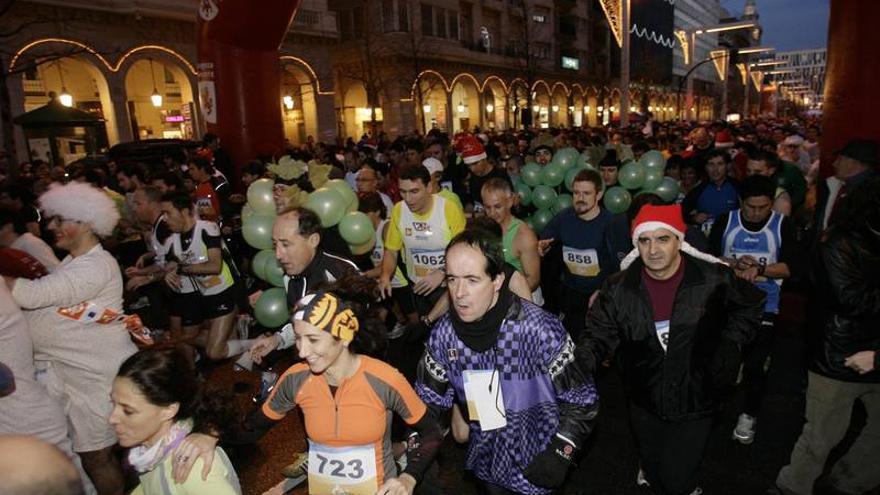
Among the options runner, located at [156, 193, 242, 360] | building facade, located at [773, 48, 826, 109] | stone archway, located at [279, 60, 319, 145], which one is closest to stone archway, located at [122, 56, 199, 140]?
stone archway, located at [279, 60, 319, 145]

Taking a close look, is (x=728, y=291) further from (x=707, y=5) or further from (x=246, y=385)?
(x=707, y=5)

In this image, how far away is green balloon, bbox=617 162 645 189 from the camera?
774 cm

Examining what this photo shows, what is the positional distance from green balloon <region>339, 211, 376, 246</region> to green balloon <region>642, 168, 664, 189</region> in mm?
4474

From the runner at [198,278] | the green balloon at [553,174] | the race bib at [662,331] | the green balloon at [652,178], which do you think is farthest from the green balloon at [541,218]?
the race bib at [662,331]

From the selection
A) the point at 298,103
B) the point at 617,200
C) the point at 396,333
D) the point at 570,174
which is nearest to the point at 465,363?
the point at 396,333

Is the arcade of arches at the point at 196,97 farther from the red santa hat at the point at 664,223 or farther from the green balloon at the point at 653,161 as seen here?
the red santa hat at the point at 664,223

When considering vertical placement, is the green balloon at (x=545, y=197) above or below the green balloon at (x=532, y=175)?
below

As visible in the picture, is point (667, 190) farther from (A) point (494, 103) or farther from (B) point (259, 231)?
(A) point (494, 103)

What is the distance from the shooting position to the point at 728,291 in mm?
2887

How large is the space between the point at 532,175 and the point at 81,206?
22.0 feet

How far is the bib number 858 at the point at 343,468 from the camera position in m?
2.55

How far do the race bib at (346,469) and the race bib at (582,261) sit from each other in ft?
10.3

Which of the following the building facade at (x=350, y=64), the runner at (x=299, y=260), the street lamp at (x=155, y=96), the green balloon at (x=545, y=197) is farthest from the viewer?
the street lamp at (x=155, y=96)

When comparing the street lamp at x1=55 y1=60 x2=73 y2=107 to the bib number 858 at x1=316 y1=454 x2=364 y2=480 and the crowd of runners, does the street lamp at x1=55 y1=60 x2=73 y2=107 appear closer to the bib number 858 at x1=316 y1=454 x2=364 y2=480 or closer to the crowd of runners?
the crowd of runners
